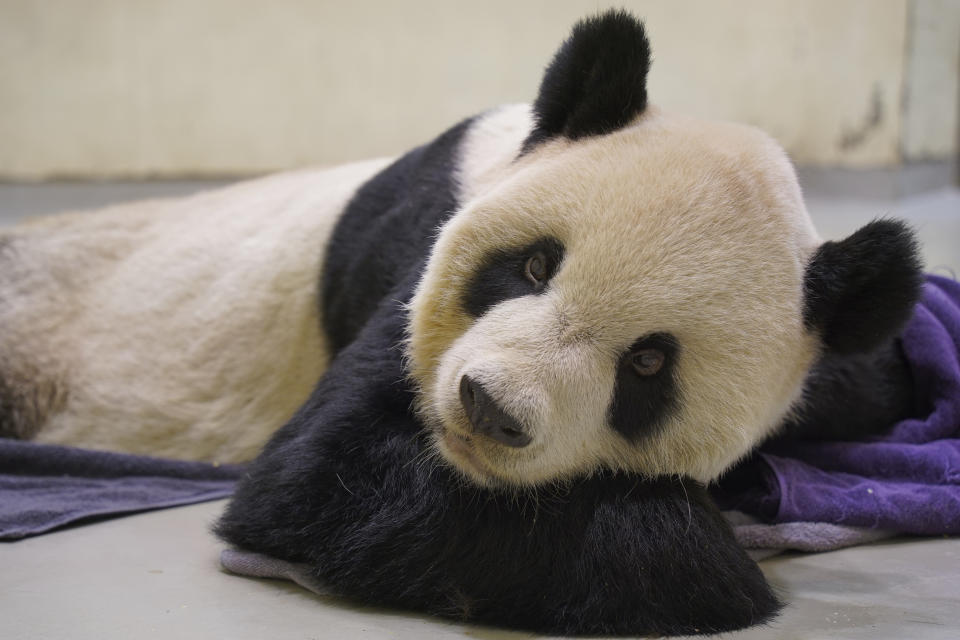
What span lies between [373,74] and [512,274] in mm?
7282

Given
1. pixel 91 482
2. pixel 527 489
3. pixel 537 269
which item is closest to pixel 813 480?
pixel 527 489

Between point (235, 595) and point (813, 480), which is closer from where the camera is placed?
point (235, 595)

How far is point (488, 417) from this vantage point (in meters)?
1.87

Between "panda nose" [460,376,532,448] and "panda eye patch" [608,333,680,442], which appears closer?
"panda nose" [460,376,532,448]

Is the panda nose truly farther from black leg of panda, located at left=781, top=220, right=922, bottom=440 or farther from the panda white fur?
black leg of panda, located at left=781, top=220, right=922, bottom=440

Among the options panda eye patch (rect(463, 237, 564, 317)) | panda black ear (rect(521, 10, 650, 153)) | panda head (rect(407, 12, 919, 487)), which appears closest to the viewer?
panda head (rect(407, 12, 919, 487))

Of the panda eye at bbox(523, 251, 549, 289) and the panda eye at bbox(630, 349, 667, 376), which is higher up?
the panda eye at bbox(523, 251, 549, 289)

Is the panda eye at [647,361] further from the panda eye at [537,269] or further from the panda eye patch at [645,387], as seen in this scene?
the panda eye at [537,269]

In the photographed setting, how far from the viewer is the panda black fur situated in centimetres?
205

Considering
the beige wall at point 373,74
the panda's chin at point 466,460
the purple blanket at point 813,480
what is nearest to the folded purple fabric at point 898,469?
the purple blanket at point 813,480

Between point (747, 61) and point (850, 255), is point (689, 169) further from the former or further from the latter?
point (747, 61)

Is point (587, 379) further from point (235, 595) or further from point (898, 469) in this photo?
point (898, 469)

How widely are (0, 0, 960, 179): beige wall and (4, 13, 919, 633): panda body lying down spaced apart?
6876 mm

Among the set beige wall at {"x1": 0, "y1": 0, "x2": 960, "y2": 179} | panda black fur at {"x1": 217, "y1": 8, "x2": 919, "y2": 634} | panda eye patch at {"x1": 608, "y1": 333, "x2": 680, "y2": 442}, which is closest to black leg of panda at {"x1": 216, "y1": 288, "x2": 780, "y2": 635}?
panda black fur at {"x1": 217, "y1": 8, "x2": 919, "y2": 634}
